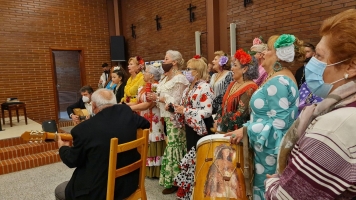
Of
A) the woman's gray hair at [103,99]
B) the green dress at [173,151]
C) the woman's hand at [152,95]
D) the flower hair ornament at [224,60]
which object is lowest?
the green dress at [173,151]

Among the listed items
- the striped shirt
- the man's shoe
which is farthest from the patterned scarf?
the man's shoe

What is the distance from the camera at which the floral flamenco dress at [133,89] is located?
372 cm

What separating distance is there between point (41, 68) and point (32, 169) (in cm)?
411

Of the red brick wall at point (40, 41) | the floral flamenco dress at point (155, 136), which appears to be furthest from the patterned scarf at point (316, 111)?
the red brick wall at point (40, 41)

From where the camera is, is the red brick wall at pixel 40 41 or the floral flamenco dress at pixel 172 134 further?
the red brick wall at pixel 40 41

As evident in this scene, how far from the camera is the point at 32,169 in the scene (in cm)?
416

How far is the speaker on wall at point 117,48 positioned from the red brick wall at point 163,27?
0.23 m

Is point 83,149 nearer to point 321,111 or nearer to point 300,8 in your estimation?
point 321,111

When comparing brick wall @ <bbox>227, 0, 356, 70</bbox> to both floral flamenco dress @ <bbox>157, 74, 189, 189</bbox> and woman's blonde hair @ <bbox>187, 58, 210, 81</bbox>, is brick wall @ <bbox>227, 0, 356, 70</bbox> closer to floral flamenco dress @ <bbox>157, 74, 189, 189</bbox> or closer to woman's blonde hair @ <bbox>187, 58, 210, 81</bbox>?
woman's blonde hair @ <bbox>187, 58, 210, 81</bbox>

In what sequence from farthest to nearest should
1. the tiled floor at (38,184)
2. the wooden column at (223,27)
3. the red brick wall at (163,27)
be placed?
the red brick wall at (163,27) → the wooden column at (223,27) → the tiled floor at (38,184)

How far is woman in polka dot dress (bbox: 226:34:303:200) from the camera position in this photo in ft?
5.13

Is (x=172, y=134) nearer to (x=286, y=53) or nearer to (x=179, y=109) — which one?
(x=179, y=109)

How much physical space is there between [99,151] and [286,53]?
1339 millimetres

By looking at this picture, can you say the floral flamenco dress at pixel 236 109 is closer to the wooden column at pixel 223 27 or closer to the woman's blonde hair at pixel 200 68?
the woman's blonde hair at pixel 200 68
